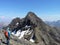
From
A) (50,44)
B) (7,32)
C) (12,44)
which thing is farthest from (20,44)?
(50,44)

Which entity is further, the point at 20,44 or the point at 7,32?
the point at 20,44

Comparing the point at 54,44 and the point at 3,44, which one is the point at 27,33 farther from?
the point at 3,44

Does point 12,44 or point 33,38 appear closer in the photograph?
point 12,44

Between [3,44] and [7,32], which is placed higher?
[7,32]

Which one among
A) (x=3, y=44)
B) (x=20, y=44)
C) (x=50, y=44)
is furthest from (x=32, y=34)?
(x=3, y=44)

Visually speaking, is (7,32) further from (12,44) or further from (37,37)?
(37,37)

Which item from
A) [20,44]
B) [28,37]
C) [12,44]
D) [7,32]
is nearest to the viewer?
[7,32]

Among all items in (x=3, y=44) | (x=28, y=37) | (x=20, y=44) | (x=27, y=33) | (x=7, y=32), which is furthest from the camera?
(x=27, y=33)

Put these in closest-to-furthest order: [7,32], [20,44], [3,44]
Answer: [7,32] → [3,44] → [20,44]

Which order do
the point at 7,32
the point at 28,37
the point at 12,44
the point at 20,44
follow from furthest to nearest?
the point at 28,37, the point at 20,44, the point at 12,44, the point at 7,32
